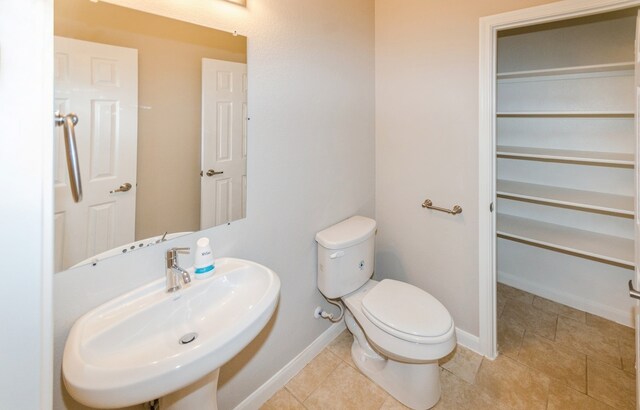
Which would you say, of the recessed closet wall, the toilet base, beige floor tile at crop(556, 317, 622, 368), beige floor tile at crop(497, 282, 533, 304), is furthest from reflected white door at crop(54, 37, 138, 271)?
beige floor tile at crop(497, 282, 533, 304)

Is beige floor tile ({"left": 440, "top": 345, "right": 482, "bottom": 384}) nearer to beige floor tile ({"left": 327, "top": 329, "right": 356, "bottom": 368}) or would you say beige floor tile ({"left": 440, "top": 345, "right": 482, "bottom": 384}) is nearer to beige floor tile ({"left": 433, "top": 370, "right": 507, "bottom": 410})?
beige floor tile ({"left": 433, "top": 370, "right": 507, "bottom": 410})

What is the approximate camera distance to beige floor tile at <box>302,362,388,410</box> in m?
1.58

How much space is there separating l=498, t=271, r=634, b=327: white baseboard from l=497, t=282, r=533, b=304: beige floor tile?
0.15ft

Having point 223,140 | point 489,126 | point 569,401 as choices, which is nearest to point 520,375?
point 569,401

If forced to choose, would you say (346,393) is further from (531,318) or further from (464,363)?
(531,318)

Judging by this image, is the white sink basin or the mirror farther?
the mirror

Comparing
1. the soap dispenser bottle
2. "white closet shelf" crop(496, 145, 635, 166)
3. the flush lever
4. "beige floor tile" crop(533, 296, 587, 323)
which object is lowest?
"beige floor tile" crop(533, 296, 587, 323)

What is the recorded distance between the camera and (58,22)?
86cm

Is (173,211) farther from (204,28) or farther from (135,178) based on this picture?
(204,28)

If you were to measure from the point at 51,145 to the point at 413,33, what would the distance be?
2.00 m

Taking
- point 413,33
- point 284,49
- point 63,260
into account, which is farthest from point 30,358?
point 413,33

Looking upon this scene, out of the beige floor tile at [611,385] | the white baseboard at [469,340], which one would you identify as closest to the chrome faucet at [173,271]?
the white baseboard at [469,340]

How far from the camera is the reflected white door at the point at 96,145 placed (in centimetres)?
89

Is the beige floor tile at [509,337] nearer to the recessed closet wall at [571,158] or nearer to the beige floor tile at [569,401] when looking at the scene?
the beige floor tile at [569,401]
